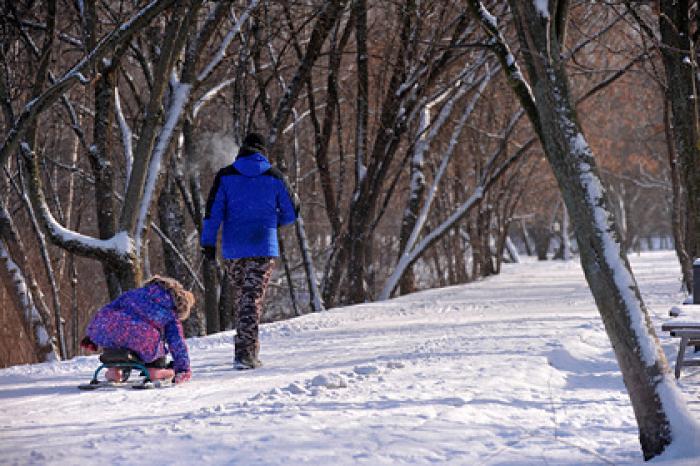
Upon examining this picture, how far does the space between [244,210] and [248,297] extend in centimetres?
77

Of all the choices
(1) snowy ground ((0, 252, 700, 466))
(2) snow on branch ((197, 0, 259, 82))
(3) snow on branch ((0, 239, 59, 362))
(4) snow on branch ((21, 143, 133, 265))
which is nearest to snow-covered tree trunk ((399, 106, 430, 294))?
(2) snow on branch ((197, 0, 259, 82))

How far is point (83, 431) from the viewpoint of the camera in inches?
193

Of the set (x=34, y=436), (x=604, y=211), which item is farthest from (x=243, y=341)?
(x=604, y=211)

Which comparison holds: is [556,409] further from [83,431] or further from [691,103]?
[691,103]

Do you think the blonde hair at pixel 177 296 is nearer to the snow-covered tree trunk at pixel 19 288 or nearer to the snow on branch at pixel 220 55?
the snow on branch at pixel 220 55

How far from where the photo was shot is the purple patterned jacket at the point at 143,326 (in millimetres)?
6652

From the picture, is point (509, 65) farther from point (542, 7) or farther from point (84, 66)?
point (84, 66)

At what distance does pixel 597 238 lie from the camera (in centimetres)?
459

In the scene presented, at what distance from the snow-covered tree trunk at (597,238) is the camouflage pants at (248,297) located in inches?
137

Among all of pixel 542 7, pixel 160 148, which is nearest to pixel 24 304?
pixel 160 148

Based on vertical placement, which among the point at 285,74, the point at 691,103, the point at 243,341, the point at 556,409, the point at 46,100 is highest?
the point at 285,74

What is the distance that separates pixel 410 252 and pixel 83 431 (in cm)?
1277

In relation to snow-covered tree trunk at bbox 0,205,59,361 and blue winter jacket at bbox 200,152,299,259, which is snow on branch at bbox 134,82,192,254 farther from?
blue winter jacket at bbox 200,152,299,259

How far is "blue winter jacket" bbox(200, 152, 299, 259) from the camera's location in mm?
7617
